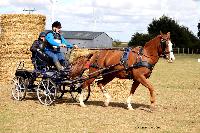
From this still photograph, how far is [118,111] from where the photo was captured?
44.4 feet

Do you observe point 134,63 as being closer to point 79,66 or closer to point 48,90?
point 79,66

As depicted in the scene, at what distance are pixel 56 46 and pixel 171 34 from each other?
79555mm

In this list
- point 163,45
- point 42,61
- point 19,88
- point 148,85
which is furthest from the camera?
point 19,88

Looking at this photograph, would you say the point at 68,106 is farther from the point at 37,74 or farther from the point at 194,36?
the point at 194,36

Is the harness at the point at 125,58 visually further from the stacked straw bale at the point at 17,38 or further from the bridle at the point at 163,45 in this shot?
the stacked straw bale at the point at 17,38

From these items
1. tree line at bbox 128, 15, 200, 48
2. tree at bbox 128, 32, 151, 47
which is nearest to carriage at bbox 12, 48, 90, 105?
tree line at bbox 128, 15, 200, 48

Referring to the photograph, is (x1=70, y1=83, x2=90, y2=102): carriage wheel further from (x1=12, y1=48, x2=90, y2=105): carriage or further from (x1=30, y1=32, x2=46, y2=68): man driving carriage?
(x1=30, y1=32, x2=46, y2=68): man driving carriage

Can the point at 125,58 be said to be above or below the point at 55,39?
below

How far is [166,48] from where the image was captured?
13609 millimetres

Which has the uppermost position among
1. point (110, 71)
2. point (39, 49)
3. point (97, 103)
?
point (39, 49)

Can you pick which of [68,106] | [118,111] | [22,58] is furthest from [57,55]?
[22,58]

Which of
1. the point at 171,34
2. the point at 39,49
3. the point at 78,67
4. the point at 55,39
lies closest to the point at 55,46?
the point at 55,39

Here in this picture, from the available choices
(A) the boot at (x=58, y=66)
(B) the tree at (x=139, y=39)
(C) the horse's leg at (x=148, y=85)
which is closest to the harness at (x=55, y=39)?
(A) the boot at (x=58, y=66)

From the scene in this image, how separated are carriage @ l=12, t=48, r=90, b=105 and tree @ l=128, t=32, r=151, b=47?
74.8 m
